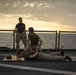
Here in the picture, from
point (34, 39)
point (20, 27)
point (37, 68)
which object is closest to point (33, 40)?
point (34, 39)

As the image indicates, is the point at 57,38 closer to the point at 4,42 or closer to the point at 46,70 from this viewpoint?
the point at 4,42

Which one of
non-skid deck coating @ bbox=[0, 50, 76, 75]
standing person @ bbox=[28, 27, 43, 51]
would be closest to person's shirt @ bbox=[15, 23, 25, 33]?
standing person @ bbox=[28, 27, 43, 51]

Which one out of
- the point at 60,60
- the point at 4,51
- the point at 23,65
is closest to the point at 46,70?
the point at 23,65

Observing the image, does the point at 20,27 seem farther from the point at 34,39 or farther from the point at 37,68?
the point at 37,68

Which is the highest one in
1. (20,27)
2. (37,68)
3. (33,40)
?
(20,27)

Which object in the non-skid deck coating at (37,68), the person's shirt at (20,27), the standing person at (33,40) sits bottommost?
the non-skid deck coating at (37,68)

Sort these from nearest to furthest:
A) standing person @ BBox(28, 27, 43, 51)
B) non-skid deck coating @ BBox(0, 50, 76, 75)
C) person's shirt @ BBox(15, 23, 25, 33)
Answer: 1. non-skid deck coating @ BBox(0, 50, 76, 75)
2. standing person @ BBox(28, 27, 43, 51)
3. person's shirt @ BBox(15, 23, 25, 33)

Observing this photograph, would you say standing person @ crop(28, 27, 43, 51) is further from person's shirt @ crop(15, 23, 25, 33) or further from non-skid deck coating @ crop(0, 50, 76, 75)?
person's shirt @ crop(15, 23, 25, 33)

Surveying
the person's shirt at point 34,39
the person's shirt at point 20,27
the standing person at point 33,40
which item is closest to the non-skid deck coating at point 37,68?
the standing person at point 33,40

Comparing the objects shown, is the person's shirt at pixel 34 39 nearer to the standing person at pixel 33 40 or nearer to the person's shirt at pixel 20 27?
the standing person at pixel 33 40

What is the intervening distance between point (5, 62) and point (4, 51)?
7505mm

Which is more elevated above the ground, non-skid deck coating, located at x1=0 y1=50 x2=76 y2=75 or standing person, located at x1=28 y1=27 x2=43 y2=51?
standing person, located at x1=28 y1=27 x2=43 y2=51

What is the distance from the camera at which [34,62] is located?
14.9 m

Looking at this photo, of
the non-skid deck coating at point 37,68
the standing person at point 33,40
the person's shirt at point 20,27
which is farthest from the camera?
the person's shirt at point 20,27
